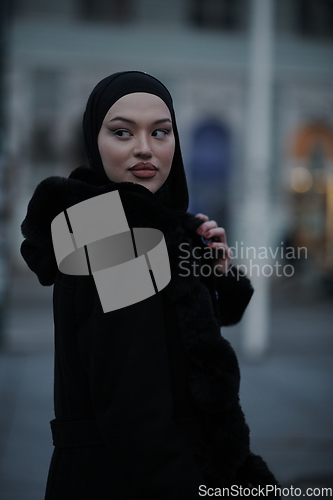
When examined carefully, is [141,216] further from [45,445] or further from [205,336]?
[45,445]

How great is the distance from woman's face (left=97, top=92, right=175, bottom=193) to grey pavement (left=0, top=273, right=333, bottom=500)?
2.50 meters

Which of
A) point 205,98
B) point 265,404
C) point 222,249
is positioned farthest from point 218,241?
point 205,98

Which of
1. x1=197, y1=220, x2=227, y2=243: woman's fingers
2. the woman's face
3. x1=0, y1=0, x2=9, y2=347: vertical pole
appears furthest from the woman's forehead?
x1=0, y1=0, x2=9, y2=347: vertical pole

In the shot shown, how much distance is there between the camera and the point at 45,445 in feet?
14.0

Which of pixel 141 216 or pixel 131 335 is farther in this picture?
pixel 141 216

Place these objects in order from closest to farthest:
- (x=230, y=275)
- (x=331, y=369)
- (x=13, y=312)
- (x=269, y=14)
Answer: (x=230, y=275), (x=331, y=369), (x=269, y=14), (x=13, y=312)

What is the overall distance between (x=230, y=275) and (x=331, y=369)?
17.5 ft

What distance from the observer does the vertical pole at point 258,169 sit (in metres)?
7.71

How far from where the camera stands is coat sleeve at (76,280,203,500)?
4.41ft

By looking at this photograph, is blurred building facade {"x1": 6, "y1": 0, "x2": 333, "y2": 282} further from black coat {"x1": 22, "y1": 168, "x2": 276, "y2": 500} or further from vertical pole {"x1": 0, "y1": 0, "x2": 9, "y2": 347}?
black coat {"x1": 22, "y1": 168, "x2": 276, "y2": 500}

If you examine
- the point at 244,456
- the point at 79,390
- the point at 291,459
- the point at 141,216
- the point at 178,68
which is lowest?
the point at 291,459

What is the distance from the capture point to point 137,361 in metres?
1.40

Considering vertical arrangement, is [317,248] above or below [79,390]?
above

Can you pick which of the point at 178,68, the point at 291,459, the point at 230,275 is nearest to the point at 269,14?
the point at 291,459
